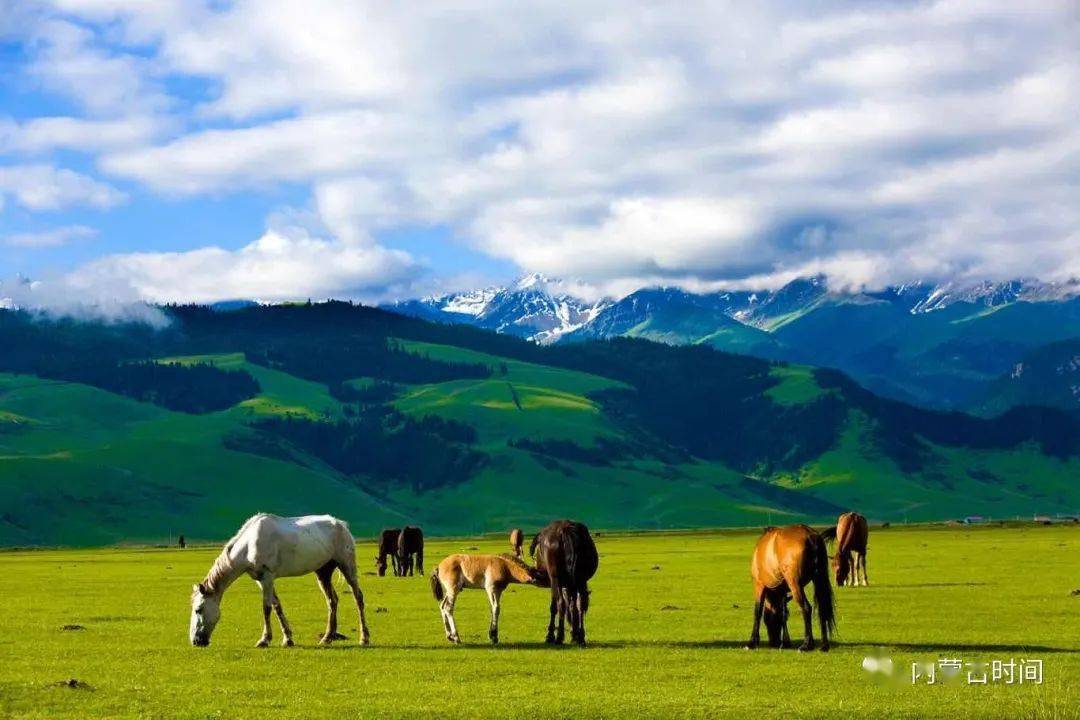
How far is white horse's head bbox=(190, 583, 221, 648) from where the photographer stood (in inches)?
1292

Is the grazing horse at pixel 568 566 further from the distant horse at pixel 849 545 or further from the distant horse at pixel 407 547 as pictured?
the distant horse at pixel 407 547

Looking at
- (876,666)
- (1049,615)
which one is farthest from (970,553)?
(876,666)

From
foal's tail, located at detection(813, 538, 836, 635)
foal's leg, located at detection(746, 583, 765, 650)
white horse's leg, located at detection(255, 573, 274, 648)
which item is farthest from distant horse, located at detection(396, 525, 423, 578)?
foal's tail, located at detection(813, 538, 836, 635)

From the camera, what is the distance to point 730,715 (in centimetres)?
2222

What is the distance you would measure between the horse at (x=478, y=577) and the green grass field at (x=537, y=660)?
2.42ft

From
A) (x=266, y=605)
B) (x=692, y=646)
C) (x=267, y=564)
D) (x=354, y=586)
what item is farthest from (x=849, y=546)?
(x=266, y=605)

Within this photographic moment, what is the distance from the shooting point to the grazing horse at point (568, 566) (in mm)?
31781

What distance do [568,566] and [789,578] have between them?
5.36 m

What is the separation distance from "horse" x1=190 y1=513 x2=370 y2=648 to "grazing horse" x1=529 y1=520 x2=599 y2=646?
5.18 m

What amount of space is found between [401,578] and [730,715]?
172ft

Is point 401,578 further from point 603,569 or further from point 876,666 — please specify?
point 876,666

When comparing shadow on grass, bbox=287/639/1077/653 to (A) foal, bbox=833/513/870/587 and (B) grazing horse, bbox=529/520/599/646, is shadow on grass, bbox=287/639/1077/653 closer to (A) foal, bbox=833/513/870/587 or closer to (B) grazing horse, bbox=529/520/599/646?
(B) grazing horse, bbox=529/520/599/646

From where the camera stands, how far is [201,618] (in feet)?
108

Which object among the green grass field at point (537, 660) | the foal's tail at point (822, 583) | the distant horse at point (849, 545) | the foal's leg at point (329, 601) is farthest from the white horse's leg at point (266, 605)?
the distant horse at point (849, 545)
